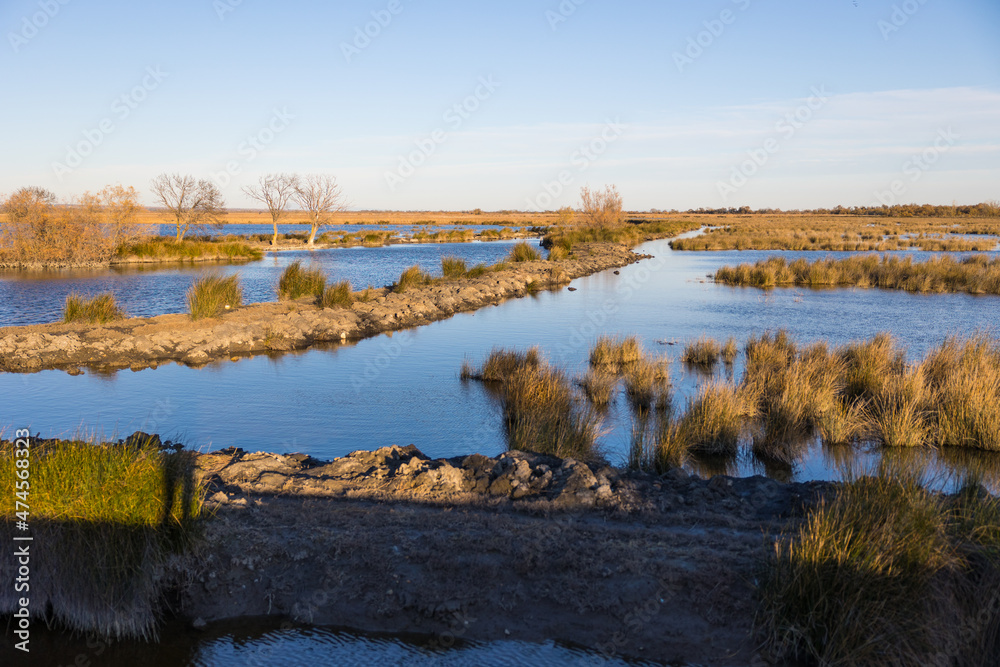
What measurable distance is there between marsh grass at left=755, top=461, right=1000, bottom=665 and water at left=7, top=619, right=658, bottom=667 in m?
0.95

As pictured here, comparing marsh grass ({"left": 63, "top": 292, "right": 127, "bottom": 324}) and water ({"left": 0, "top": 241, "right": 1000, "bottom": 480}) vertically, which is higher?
marsh grass ({"left": 63, "top": 292, "right": 127, "bottom": 324})

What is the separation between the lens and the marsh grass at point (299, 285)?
17.7 meters

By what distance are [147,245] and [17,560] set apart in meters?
30.2

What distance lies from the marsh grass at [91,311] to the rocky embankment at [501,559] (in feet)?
31.8

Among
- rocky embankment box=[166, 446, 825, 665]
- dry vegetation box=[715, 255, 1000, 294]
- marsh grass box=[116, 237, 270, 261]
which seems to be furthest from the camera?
marsh grass box=[116, 237, 270, 261]

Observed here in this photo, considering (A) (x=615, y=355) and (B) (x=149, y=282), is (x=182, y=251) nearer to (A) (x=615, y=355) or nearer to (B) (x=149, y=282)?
(B) (x=149, y=282)

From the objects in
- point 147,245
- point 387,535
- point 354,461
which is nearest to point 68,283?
point 147,245

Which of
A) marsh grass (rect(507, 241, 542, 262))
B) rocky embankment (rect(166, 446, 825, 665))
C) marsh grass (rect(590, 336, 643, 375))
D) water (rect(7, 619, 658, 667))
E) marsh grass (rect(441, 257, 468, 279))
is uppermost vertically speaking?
marsh grass (rect(507, 241, 542, 262))

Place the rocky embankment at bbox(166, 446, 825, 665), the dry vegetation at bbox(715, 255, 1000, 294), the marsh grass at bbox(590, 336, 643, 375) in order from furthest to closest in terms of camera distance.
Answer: the dry vegetation at bbox(715, 255, 1000, 294), the marsh grass at bbox(590, 336, 643, 375), the rocky embankment at bbox(166, 446, 825, 665)

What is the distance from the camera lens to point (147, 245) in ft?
100

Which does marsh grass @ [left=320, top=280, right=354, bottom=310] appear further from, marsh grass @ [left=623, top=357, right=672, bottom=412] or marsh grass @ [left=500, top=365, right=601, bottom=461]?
marsh grass @ [left=623, top=357, right=672, bottom=412]

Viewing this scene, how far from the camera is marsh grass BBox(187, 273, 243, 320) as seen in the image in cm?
1424

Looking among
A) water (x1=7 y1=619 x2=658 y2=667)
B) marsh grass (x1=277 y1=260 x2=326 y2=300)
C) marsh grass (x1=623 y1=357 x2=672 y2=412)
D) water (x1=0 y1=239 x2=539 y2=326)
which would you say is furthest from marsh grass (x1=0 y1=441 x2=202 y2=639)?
marsh grass (x1=277 y1=260 x2=326 y2=300)

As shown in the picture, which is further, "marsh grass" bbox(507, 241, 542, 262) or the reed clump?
"marsh grass" bbox(507, 241, 542, 262)
